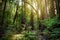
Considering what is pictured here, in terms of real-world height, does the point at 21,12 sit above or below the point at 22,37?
above

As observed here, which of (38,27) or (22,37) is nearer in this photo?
(22,37)

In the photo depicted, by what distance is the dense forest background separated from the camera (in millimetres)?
5740

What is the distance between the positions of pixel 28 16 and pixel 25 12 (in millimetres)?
288

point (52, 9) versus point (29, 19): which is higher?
point (52, 9)

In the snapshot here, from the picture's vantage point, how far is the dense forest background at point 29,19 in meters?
5.74

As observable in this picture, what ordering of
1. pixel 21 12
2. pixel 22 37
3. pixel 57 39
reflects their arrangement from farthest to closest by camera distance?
pixel 21 12
pixel 22 37
pixel 57 39

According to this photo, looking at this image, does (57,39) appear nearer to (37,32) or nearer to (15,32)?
(37,32)

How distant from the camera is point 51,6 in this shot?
21.6ft

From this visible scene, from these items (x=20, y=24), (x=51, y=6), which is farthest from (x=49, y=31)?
(x=20, y=24)

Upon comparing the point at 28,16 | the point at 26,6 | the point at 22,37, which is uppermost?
the point at 26,6

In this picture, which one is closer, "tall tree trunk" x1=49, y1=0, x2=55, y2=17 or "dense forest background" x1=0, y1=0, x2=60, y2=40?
"dense forest background" x1=0, y1=0, x2=60, y2=40

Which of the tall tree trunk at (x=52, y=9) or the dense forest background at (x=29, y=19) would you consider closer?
the dense forest background at (x=29, y=19)

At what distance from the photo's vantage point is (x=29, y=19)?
24.1 feet

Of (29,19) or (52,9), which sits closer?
(52,9)
